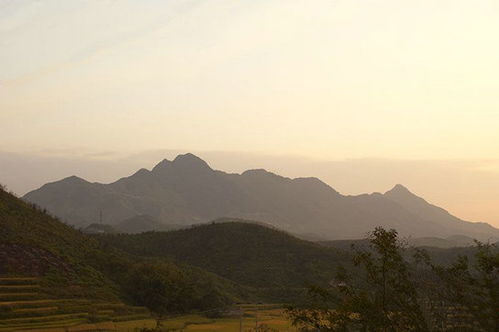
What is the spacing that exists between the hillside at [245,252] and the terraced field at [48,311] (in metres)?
44.7

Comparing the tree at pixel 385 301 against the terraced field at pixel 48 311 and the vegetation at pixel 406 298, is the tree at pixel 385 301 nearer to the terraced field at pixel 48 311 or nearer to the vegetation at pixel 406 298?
the vegetation at pixel 406 298

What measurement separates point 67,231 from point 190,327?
143ft

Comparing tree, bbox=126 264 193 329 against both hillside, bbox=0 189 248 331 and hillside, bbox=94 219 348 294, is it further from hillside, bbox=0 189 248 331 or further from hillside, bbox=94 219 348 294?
hillside, bbox=94 219 348 294

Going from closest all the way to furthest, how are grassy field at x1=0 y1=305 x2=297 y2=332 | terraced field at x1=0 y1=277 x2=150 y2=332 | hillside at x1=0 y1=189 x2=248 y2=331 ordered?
grassy field at x1=0 y1=305 x2=297 y2=332 → terraced field at x1=0 y1=277 x2=150 y2=332 → hillside at x1=0 y1=189 x2=248 y2=331

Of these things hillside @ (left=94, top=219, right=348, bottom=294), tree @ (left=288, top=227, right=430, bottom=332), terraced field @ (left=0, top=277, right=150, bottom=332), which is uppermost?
tree @ (left=288, top=227, right=430, bottom=332)

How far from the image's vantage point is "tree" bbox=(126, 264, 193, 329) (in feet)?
234

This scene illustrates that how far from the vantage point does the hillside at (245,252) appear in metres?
104

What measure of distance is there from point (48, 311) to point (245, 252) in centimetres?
6656

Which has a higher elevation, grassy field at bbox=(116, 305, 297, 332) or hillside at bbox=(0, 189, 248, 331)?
hillside at bbox=(0, 189, 248, 331)

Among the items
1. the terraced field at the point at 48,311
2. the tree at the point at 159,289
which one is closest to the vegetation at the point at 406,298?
the terraced field at the point at 48,311

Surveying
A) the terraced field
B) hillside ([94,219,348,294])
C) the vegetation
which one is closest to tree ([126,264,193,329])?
the terraced field

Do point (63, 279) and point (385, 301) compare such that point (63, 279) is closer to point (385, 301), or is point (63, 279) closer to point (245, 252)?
point (245, 252)

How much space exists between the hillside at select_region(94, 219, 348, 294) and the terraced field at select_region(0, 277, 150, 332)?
44700 millimetres

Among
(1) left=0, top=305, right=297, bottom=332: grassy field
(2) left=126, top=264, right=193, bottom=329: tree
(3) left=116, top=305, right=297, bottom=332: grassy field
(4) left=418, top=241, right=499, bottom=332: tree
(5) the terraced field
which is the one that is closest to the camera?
(4) left=418, top=241, right=499, bottom=332: tree
